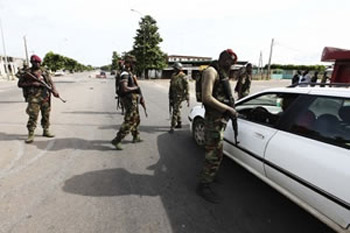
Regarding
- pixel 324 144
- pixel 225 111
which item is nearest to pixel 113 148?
pixel 225 111

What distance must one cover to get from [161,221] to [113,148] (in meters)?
2.46

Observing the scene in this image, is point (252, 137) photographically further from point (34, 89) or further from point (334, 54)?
point (334, 54)

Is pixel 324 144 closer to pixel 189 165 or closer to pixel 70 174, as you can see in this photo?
pixel 189 165

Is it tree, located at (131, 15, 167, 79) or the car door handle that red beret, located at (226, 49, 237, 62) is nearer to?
the car door handle

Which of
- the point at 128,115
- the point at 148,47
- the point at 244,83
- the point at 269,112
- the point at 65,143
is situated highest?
the point at 148,47

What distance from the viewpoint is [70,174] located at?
339 centimetres

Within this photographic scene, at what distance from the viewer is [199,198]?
2.79 m

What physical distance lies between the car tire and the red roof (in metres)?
4.74

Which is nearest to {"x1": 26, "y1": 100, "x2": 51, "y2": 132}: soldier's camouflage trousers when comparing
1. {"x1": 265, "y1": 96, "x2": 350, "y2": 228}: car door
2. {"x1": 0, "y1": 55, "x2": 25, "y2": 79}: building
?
{"x1": 265, "y1": 96, "x2": 350, "y2": 228}: car door

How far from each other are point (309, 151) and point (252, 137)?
808 millimetres

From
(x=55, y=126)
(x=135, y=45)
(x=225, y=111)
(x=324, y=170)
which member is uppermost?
(x=135, y=45)

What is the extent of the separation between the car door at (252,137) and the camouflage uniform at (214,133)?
419 millimetres

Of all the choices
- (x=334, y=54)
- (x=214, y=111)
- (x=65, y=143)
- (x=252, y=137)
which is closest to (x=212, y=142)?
(x=214, y=111)

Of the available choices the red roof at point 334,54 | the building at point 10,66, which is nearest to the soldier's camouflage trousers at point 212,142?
the red roof at point 334,54
